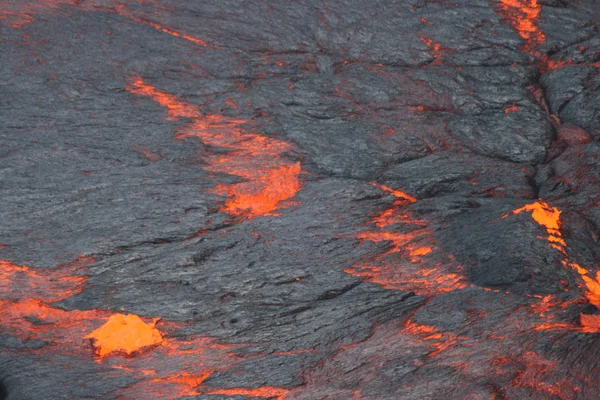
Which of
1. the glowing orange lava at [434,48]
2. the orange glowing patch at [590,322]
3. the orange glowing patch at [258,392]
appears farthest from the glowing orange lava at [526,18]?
the orange glowing patch at [258,392]

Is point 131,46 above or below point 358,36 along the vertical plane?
below

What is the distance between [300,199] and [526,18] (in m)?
5.65

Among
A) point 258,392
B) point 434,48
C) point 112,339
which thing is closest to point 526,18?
point 434,48

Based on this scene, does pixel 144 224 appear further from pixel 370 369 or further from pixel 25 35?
pixel 25 35

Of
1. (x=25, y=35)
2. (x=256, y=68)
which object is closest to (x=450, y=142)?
(x=256, y=68)

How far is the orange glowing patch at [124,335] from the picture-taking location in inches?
253

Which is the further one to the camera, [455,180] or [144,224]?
[455,180]

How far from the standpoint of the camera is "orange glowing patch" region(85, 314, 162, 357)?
21.1 feet

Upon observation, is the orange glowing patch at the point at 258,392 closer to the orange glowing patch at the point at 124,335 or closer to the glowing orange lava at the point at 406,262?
the orange glowing patch at the point at 124,335

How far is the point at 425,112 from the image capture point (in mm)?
9336

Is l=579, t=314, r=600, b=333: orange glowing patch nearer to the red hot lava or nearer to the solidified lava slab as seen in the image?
the solidified lava slab

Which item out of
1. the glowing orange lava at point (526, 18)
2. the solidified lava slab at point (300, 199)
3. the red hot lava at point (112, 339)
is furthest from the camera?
the glowing orange lava at point (526, 18)

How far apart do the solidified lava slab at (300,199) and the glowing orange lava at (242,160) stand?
31 millimetres

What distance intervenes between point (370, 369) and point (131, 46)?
6.60 meters
